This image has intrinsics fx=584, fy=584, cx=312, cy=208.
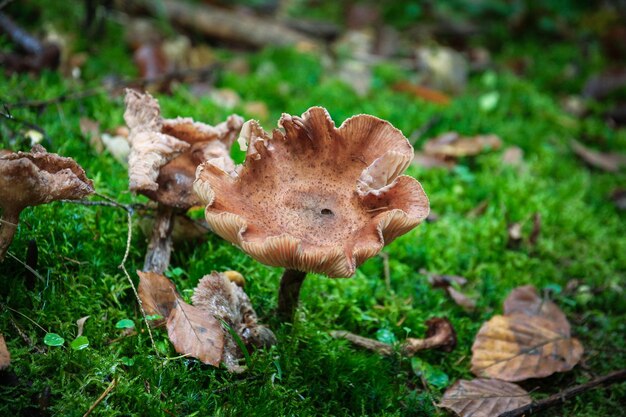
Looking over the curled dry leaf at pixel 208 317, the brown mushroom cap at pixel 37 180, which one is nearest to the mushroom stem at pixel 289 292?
the curled dry leaf at pixel 208 317

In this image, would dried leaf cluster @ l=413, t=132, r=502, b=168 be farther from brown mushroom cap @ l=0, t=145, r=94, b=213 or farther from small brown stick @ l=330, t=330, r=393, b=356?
brown mushroom cap @ l=0, t=145, r=94, b=213

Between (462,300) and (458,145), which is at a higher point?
(458,145)

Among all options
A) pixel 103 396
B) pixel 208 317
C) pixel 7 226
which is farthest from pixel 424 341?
pixel 7 226

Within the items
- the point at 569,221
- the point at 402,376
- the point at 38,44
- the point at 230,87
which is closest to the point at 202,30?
the point at 230,87

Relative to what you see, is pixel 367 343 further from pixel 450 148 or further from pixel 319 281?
pixel 450 148

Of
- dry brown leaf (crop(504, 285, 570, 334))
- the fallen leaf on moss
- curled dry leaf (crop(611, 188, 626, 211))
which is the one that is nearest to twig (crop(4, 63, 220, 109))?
the fallen leaf on moss
